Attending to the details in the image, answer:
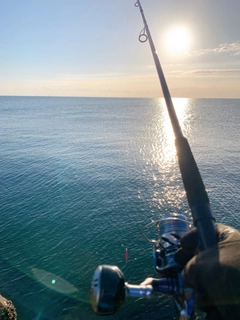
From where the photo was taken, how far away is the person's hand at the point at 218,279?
2111mm

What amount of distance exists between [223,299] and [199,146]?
55.5 metres

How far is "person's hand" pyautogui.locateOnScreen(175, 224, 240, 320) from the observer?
6.93ft

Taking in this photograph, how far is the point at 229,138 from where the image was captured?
6297cm

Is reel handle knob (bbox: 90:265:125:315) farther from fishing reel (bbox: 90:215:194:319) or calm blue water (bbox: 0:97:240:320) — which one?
calm blue water (bbox: 0:97:240:320)

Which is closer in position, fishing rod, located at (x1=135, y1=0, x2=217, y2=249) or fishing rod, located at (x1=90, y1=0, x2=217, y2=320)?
fishing rod, located at (x1=90, y1=0, x2=217, y2=320)

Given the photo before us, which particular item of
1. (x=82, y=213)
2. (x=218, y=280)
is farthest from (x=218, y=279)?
(x=82, y=213)

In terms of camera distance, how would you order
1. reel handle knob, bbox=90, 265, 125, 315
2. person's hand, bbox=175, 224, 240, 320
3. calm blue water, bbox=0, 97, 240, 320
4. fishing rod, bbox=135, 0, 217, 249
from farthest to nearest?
calm blue water, bbox=0, 97, 240, 320 → fishing rod, bbox=135, 0, 217, 249 → reel handle knob, bbox=90, 265, 125, 315 → person's hand, bbox=175, 224, 240, 320

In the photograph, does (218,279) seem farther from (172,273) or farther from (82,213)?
(82,213)

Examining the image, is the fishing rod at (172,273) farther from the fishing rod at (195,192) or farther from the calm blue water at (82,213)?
the calm blue water at (82,213)

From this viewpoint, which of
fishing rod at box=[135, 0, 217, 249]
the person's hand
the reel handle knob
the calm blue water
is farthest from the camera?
the calm blue water

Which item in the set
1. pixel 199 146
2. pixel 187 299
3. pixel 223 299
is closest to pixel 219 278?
pixel 223 299

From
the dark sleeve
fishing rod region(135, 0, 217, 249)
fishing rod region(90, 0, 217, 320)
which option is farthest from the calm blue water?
the dark sleeve

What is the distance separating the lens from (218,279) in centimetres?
216

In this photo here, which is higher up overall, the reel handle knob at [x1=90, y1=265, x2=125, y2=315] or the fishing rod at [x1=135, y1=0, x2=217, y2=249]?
the fishing rod at [x1=135, y1=0, x2=217, y2=249]
